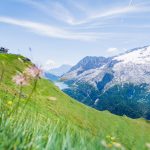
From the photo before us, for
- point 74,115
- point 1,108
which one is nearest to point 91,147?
point 1,108

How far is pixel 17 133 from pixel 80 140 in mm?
596

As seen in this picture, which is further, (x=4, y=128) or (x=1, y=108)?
(x=1, y=108)

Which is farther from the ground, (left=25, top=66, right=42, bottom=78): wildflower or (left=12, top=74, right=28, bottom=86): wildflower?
(left=25, top=66, right=42, bottom=78): wildflower

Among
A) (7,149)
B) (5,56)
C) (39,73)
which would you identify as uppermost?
(5,56)

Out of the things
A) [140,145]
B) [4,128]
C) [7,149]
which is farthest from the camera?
[4,128]

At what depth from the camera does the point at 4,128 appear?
397 cm

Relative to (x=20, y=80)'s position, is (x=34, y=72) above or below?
above

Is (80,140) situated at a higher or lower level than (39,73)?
lower

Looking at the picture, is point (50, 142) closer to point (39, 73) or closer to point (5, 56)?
point (39, 73)

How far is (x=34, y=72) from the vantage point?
4.90m

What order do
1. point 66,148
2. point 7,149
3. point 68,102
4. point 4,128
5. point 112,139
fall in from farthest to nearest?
point 68,102
point 112,139
point 4,128
point 66,148
point 7,149

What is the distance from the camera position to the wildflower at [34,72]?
482cm

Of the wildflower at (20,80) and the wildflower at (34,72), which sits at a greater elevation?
the wildflower at (34,72)

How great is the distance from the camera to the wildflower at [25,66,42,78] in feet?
15.8
